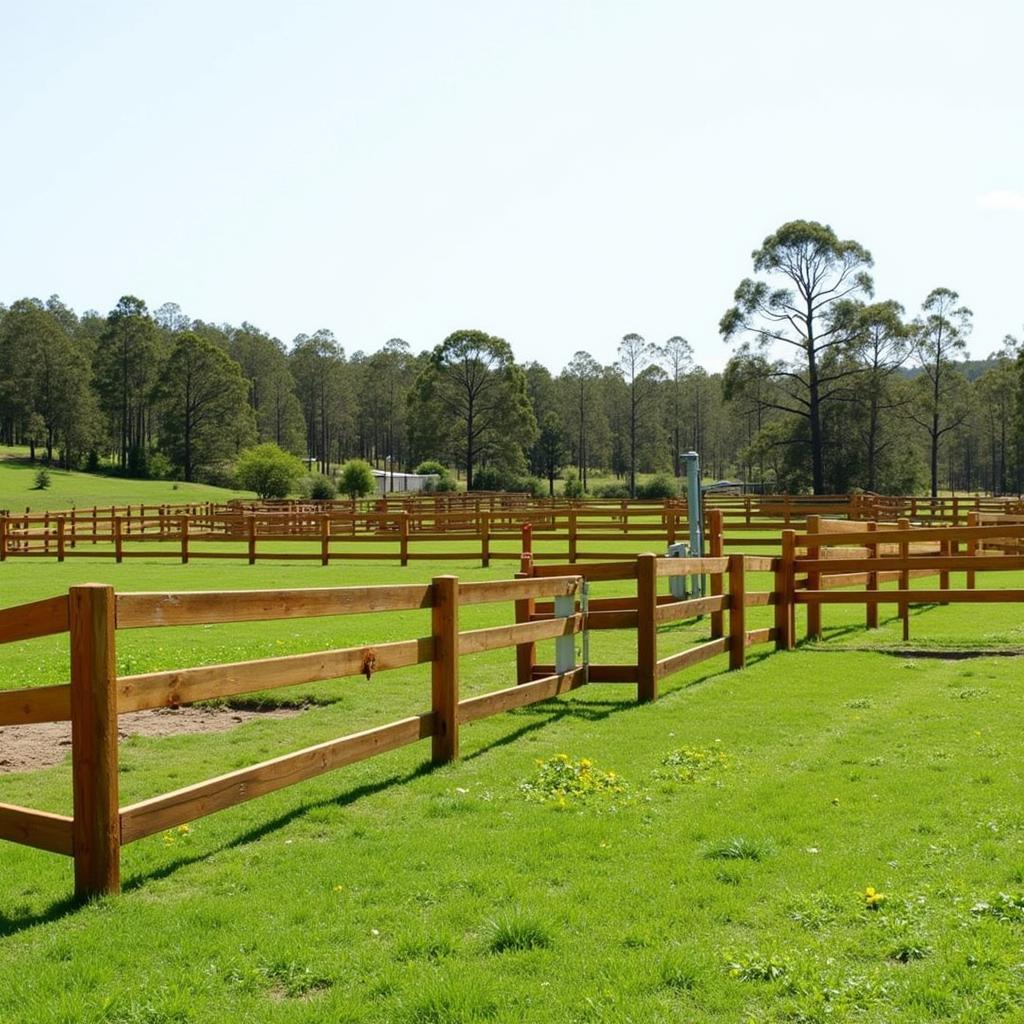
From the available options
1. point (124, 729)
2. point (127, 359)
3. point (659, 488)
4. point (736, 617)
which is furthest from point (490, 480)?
point (124, 729)

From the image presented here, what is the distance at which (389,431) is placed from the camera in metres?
120

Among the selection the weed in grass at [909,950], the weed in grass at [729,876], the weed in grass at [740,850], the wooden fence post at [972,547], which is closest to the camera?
the weed in grass at [909,950]

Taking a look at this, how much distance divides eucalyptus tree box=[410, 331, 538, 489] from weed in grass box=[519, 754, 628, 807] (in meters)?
73.2

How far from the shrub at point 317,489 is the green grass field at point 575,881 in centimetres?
6313

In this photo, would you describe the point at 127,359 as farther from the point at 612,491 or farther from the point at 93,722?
the point at 93,722

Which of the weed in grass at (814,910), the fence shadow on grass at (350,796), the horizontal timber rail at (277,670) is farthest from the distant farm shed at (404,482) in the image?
the weed in grass at (814,910)

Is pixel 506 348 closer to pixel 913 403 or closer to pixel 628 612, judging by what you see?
pixel 913 403

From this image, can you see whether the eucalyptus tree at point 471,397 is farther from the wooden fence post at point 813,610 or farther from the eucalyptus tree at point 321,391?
the wooden fence post at point 813,610

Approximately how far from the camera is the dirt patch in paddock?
302 inches

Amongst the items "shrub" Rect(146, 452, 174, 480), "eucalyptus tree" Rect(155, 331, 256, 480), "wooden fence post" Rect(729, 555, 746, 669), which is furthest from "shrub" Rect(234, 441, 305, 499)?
"wooden fence post" Rect(729, 555, 746, 669)

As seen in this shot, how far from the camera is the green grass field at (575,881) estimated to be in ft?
11.7

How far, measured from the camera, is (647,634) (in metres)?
9.17

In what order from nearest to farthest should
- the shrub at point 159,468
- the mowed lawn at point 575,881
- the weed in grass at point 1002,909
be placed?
the mowed lawn at point 575,881, the weed in grass at point 1002,909, the shrub at point 159,468

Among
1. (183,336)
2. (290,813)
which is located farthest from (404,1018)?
(183,336)
